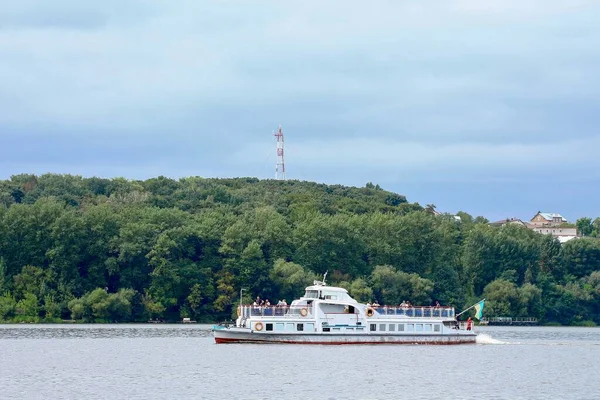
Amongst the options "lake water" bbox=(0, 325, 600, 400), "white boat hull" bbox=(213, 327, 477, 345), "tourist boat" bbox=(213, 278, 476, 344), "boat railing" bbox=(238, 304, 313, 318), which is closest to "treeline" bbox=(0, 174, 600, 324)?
"lake water" bbox=(0, 325, 600, 400)

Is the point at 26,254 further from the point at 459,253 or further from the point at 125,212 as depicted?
the point at 459,253

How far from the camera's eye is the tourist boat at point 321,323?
95125mm

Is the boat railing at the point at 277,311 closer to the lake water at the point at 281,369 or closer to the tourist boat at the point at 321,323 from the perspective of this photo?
the tourist boat at the point at 321,323

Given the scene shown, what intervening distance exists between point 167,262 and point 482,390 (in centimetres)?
8019

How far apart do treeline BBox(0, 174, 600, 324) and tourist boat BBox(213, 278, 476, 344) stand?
44275 millimetres

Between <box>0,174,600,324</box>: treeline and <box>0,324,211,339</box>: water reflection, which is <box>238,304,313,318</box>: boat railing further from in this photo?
<box>0,174,600,324</box>: treeline

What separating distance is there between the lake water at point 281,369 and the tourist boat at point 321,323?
1156mm

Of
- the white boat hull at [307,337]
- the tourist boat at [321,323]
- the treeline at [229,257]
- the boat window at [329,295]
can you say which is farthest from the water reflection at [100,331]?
the boat window at [329,295]

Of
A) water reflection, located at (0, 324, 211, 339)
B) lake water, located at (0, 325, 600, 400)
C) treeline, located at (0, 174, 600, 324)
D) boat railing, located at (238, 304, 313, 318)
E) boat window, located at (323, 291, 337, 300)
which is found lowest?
lake water, located at (0, 325, 600, 400)

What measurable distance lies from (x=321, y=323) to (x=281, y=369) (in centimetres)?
2034

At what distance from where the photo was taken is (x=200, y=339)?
105062 millimetres

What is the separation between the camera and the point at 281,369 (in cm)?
7544

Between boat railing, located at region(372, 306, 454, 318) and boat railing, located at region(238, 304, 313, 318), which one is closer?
boat railing, located at region(238, 304, 313, 318)

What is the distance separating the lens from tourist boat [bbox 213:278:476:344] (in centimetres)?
9512
